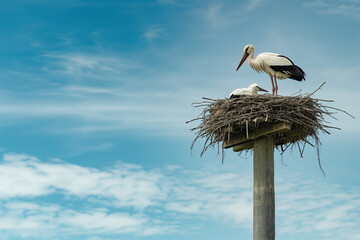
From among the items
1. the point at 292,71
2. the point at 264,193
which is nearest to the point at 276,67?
the point at 292,71

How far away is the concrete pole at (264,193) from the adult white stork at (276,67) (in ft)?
7.67

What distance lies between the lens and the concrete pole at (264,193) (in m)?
5.33

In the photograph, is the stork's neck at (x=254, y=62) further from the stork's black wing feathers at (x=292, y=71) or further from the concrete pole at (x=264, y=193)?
the concrete pole at (x=264, y=193)

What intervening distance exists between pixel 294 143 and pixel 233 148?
933 millimetres

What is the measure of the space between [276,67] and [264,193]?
120 inches

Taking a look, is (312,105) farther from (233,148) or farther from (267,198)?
(267,198)

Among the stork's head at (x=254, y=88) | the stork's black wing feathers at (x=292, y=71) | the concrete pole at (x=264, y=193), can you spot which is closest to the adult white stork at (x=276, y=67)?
the stork's black wing feathers at (x=292, y=71)

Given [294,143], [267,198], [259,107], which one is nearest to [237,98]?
[259,107]

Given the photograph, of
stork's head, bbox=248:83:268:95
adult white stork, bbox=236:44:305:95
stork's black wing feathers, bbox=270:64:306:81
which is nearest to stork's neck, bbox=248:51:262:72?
adult white stork, bbox=236:44:305:95

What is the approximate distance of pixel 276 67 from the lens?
7770 mm

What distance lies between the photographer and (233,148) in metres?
6.52

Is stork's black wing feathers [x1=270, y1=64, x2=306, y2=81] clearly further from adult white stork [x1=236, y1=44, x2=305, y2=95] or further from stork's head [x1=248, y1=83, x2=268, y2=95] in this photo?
stork's head [x1=248, y1=83, x2=268, y2=95]

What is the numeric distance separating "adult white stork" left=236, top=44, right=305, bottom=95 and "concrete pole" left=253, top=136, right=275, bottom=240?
2339 millimetres

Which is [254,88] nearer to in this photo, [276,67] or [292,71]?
[276,67]
